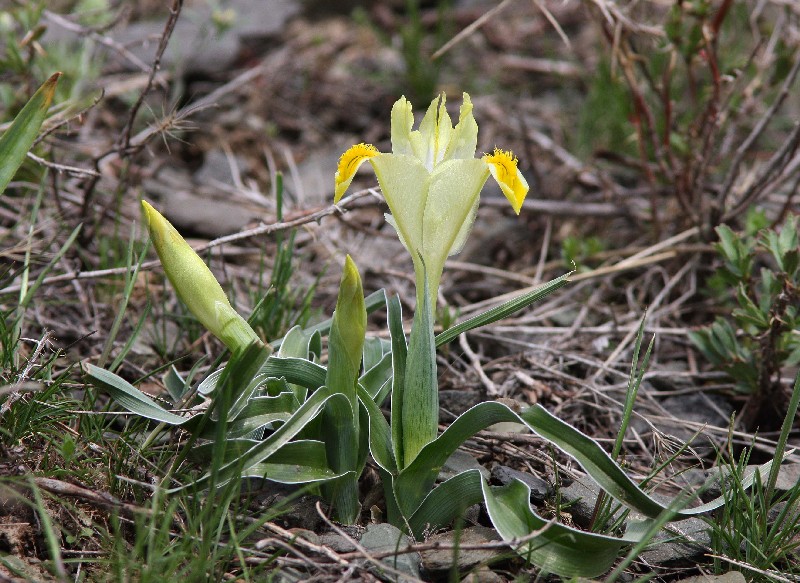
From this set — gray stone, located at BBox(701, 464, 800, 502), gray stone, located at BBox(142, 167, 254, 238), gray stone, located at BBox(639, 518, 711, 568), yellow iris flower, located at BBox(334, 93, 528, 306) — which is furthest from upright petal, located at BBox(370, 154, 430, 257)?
Result: gray stone, located at BBox(142, 167, 254, 238)

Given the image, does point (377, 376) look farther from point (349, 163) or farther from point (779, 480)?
point (779, 480)

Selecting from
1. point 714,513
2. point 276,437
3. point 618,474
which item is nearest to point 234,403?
point 276,437

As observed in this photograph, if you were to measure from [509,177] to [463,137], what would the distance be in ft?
Answer: 0.77

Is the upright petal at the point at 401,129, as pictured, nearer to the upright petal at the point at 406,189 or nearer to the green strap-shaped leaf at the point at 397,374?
the upright petal at the point at 406,189

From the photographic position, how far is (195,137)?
405cm

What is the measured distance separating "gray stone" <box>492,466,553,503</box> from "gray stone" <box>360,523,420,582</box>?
321 millimetres

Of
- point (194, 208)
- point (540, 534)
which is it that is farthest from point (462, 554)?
point (194, 208)

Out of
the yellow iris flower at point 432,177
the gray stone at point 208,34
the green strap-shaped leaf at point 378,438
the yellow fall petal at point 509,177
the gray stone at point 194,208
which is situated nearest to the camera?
the yellow fall petal at point 509,177

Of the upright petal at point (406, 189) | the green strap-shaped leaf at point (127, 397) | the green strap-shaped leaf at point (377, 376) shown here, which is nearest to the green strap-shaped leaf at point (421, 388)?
the upright petal at point (406, 189)

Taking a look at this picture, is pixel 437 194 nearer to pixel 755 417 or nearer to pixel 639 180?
pixel 755 417

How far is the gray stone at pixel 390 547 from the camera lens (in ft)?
5.09

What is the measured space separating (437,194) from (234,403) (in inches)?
24.7

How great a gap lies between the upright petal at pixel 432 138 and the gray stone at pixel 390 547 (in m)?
0.82

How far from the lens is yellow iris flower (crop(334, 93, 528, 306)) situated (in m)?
1.61
